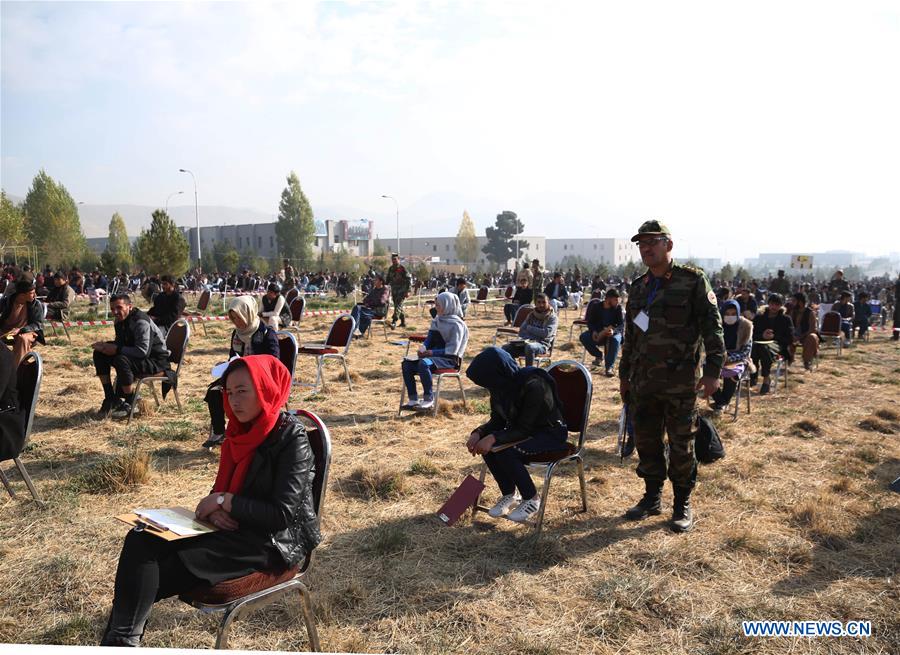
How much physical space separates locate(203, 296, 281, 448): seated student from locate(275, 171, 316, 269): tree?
7280 cm

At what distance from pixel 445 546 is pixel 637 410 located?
1.62 m

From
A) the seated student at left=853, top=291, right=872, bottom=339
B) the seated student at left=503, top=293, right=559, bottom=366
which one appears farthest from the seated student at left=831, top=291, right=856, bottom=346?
the seated student at left=503, top=293, right=559, bottom=366

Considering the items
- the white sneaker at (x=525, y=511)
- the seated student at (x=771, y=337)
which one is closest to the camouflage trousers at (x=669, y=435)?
the white sneaker at (x=525, y=511)

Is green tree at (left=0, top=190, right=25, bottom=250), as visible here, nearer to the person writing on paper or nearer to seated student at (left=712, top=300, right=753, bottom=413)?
seated student at (left=712, top=300, right=753, bottom=413)

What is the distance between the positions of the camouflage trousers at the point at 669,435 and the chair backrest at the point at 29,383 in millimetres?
4218

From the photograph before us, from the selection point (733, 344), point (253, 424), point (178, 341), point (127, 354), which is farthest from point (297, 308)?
point (253, 424)

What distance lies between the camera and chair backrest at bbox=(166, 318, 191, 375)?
7.32m

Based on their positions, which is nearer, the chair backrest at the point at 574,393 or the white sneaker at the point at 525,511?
the white sneaker at the point at 525,511

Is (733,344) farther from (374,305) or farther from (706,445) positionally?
(374,305)

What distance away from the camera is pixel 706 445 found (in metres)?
4.66

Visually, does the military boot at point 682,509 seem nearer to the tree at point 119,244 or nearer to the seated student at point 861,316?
the seated student at point 861,316

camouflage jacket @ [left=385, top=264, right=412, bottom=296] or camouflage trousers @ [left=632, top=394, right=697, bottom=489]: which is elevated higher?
camouflage jacket @ [left=385, top=264, right=412, bottom=296]

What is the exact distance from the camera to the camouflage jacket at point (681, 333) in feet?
13.3

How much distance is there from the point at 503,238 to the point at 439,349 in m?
95.4
